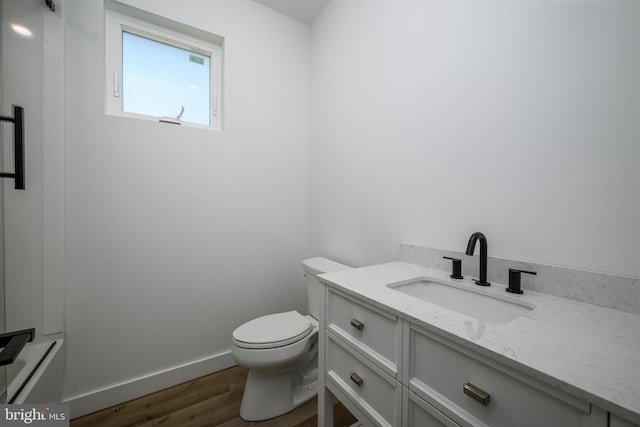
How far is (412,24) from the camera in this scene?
1.29 m

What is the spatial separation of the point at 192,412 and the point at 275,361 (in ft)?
2.00

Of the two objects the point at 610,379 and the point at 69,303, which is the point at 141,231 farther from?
the point at 610,379

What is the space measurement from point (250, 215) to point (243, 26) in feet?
4.57

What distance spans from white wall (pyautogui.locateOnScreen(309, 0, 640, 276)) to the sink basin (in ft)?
0.68

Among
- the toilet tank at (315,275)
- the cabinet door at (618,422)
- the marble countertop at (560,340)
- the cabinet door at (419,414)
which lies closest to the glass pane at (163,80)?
the toilet tank at (315,275)

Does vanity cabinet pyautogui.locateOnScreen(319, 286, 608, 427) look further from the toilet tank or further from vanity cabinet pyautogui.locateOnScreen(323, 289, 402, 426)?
the toilet tank

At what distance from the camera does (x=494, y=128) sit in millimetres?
1004

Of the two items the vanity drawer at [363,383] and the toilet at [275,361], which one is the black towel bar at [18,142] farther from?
the vanity drawer at [363,383]

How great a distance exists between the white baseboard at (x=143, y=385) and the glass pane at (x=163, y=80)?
5.49ft

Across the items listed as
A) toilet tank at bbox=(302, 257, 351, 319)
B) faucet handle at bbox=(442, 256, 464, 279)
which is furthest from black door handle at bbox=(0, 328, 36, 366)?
faucet handle at bbox=(442, 256, 464, 279)

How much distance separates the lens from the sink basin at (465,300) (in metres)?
0.84

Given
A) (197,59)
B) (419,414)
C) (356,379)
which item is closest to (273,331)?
(356,379)

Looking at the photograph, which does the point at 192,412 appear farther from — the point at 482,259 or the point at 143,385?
the point at 482,259

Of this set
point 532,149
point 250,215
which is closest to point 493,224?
point 532,149
